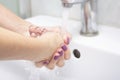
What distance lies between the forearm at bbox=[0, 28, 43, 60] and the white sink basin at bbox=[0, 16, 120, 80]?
0.65ft

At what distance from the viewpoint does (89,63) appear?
616 mm

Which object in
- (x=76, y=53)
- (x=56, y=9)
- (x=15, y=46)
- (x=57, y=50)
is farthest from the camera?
(x=56, y=9)

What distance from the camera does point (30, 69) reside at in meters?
0.63

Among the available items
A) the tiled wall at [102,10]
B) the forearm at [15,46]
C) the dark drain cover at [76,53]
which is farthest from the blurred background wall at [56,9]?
the forearm at [15,46]

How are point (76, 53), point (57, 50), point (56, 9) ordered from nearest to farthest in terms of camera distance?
point (57, 50) → point (76, 53) → point (56, 9)

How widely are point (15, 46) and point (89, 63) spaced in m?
0.28

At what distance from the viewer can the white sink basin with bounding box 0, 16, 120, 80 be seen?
1.88ft

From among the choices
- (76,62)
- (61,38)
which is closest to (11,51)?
(61,38)

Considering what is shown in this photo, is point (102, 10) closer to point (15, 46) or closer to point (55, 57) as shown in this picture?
point (55, 57)

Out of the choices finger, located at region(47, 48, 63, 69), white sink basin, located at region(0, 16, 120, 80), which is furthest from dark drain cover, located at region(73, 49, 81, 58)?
finger, located at region(47, 48, 63, 69)

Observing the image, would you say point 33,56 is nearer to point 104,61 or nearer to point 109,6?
point 104,61

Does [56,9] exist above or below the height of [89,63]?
above

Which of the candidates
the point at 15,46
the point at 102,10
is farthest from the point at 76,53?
the point at 15,46

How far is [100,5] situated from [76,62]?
7.5 inches
